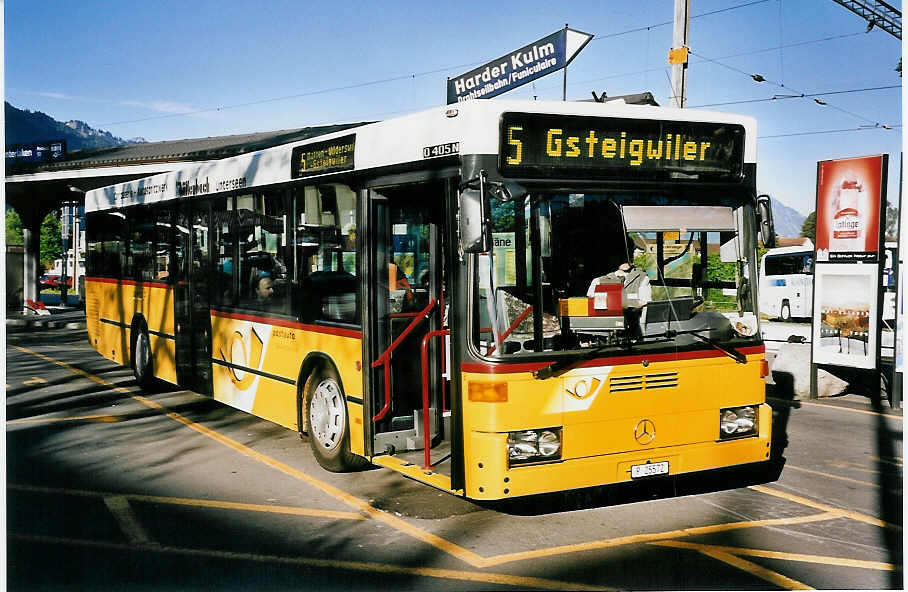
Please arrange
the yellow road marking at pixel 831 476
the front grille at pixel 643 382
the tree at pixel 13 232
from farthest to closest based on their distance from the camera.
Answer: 1. the tree at pixel 13 232
2. the yellow road marking at pixel 831 476
3. the front grille at pixel 643 382

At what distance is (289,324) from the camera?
9.05 m

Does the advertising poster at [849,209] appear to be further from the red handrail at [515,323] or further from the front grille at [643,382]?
the red handrail at [515,323]

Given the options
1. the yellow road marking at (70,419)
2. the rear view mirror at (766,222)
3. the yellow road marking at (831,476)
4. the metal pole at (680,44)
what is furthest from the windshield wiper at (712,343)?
the metal pole at (680,44)

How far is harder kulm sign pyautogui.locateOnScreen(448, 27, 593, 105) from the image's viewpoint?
58.3 feet

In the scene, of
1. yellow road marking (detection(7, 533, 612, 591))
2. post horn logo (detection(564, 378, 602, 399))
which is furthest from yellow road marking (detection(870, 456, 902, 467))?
yellow road marking (detection(7, 533, 612, 591))

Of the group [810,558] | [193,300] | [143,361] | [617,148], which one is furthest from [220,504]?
[143,361]

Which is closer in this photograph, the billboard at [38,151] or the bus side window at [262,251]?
the bus side window at [262,251]

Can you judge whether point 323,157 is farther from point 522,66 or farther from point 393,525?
point 522,66

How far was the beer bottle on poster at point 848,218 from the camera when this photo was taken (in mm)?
12953

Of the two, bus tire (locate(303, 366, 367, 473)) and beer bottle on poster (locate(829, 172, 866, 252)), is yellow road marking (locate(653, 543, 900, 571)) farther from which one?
beer bottle on poster (locate(829, 172, 866, 252))

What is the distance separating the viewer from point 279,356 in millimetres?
9289

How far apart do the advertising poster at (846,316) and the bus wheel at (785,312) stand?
27401 millimetres

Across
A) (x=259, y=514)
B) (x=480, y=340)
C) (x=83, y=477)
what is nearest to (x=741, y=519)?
(x=480, y=340)

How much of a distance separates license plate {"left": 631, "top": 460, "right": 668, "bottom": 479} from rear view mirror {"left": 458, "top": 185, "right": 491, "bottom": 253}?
1.99 meters
